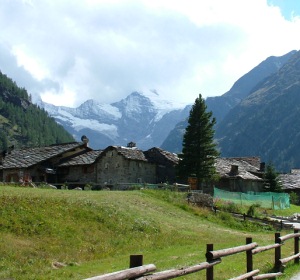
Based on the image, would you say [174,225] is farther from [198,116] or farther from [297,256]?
[198,116]

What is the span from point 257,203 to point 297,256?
1383 inches

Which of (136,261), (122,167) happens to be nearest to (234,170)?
(122,167)

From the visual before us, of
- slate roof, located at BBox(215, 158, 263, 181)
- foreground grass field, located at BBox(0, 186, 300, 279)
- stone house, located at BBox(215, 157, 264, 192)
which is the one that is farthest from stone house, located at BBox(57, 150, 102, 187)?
foreground grass field, located at BBox(0, 186, 300, 279)

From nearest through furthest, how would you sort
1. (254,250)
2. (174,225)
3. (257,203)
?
1. (254,250)
2. (174,225)
3. (257,203)

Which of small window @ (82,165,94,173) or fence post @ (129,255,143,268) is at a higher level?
small window @ (82,165,94,173)

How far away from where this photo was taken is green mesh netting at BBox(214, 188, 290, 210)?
169 feet

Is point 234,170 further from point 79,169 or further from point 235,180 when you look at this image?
point 79,169

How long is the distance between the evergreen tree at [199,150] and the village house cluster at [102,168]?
4.30m

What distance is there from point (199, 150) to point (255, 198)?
42.0 feet

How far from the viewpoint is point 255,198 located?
5572 centimetres

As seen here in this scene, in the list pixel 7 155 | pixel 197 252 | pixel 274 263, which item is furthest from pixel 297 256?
pixel 7 155

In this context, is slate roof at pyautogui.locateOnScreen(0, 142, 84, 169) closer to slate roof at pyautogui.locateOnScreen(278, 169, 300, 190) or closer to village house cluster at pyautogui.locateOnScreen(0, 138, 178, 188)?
village house cluster at pyautogui.locateOnScreen(0, 138, 178, 188)

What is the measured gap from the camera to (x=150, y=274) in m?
9.66

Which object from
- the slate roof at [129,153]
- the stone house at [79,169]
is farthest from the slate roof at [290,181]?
the stone house at [79,169]
